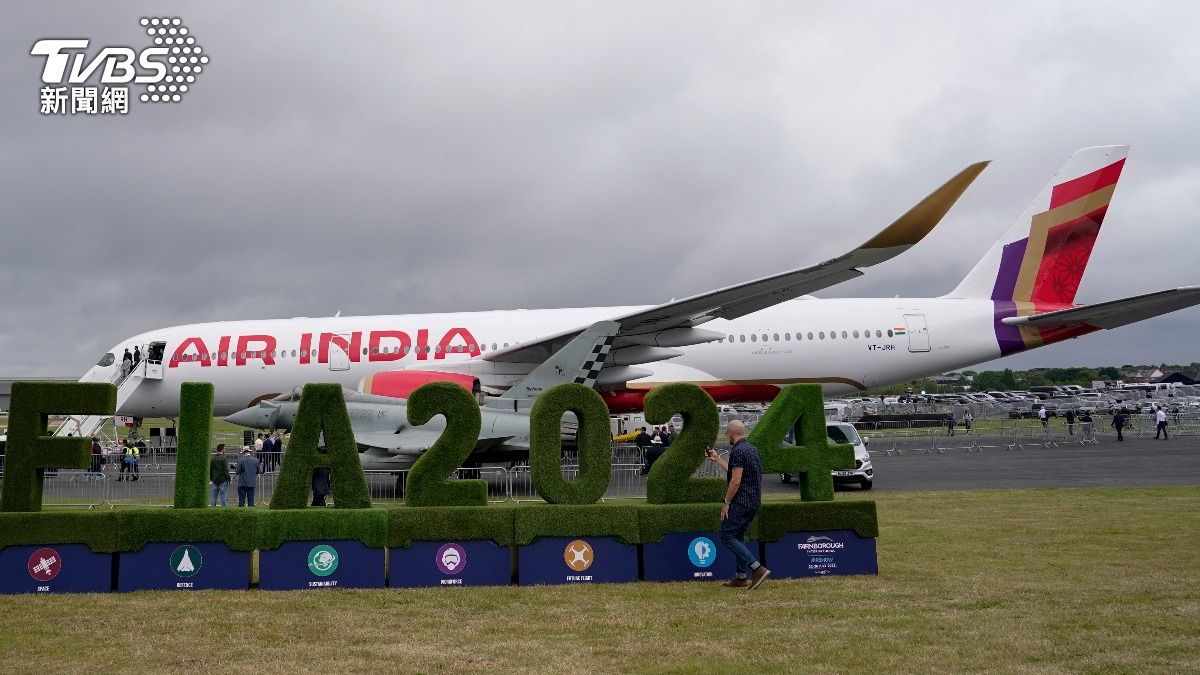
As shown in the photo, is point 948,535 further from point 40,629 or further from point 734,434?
point 40,629

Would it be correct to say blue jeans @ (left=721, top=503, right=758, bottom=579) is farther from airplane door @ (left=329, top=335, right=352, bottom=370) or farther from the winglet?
airplane door @ (left=329, top=335, right=352, bottom=370)

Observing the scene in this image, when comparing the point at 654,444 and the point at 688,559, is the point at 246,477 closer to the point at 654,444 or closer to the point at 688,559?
the point at 654,444

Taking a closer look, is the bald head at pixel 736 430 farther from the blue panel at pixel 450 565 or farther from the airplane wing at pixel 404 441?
the airplane wing at pixel 404 441

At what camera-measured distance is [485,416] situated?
16641 millimetres

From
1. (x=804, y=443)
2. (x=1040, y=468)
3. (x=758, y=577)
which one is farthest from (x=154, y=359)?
(x=1040, y=468)

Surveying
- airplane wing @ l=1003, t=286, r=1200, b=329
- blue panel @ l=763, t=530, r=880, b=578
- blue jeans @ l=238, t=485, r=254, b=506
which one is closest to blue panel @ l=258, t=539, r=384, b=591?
blue panel @ l=763, t=530, r=880, b=578

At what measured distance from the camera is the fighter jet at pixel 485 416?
53.5 ft

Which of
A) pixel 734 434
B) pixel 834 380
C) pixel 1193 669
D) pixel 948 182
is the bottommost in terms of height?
pixel 1193 669

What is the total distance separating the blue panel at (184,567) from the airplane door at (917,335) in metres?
19.9

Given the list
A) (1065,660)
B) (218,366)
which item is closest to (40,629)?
(1065,660)

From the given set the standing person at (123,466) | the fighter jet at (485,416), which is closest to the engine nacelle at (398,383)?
the fighter jet at (485,416)

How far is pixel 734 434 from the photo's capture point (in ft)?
26.9

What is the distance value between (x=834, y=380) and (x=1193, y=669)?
63.9 ft

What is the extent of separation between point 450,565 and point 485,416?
8384 millimetres
